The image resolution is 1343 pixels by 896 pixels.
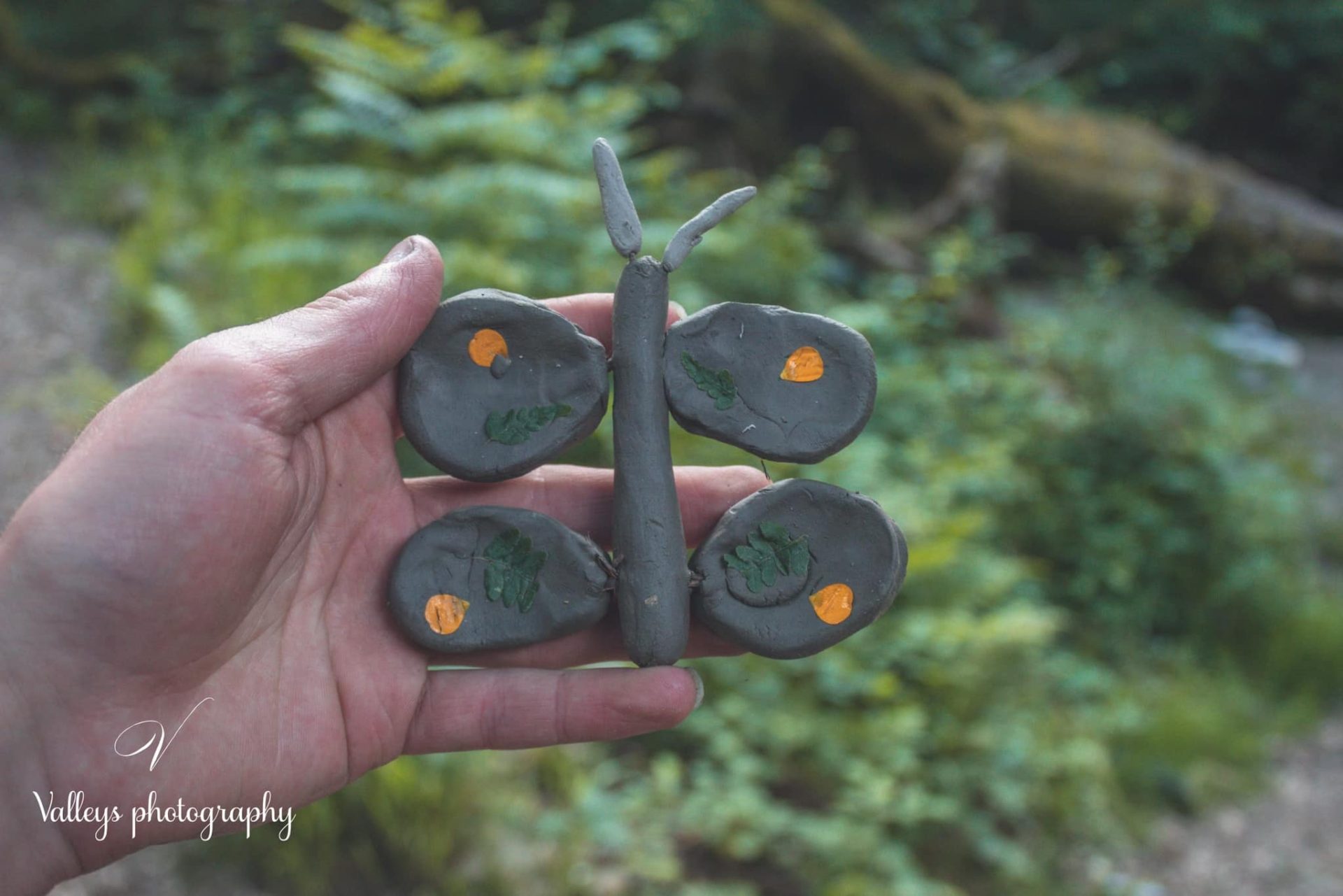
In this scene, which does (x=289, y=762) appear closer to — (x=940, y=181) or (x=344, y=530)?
(x=344, y=530)

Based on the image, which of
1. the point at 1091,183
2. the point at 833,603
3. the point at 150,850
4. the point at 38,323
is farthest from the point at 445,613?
the point at 1091,183

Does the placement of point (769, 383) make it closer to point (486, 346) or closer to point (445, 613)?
point (486, 346)

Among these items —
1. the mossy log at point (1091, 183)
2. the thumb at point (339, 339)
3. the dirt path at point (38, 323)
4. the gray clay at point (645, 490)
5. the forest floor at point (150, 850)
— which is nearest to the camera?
the thumb at point (339, 339)

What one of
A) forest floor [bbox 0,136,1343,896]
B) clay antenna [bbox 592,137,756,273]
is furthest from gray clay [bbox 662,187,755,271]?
forest floor [bbox 0,136,1343,896]

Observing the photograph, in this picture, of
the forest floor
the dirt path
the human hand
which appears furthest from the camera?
the dirt path

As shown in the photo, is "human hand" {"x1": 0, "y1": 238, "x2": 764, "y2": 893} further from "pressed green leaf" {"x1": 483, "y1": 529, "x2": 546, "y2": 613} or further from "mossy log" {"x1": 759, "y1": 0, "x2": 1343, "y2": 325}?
"mossy log" {"x1": 759, "y1": 0, "x2": 1343, "y2": 325}

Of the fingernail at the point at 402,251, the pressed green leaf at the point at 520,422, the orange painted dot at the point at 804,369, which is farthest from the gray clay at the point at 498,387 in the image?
the orange painted dot at the point at 804,369

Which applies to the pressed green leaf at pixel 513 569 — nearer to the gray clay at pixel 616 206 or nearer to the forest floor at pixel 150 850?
the gray clay at pixel 616 206
